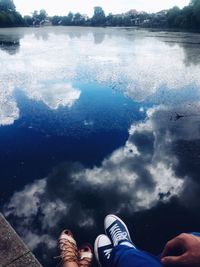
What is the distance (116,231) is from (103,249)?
303 mm

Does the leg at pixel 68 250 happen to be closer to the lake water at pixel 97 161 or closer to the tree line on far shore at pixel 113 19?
the lake water at pixel 97 161

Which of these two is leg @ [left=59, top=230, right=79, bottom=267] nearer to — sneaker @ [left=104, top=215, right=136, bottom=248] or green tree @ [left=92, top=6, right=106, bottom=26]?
sneaker @ [left=104, top=215, right=136, bottom=248]

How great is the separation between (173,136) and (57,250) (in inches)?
172


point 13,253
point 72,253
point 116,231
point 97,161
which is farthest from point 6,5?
point 13,253

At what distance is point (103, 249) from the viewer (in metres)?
3.30

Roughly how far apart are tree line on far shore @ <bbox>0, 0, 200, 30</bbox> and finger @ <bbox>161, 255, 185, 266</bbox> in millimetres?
72792

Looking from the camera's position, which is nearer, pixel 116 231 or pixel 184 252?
pixel 184 252

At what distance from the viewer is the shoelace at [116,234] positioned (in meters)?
3.30

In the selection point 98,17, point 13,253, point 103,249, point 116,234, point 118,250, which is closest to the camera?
point 118,250

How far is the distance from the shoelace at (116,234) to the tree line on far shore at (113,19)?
71820 mm

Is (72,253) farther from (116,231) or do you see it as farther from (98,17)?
(98,17)

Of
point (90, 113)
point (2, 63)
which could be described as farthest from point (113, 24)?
point (90, 113)

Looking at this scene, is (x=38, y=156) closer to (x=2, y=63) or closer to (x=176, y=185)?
(x=176, y=185)

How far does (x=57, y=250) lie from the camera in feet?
11.7
